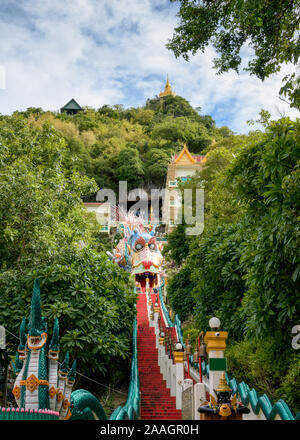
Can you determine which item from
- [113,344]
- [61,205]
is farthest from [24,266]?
[113,344]

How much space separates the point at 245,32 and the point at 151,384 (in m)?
9.74

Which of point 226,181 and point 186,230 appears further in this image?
point 186,230

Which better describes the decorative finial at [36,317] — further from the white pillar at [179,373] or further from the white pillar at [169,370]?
the white pillar at [169,370]

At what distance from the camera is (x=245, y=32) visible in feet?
21.4

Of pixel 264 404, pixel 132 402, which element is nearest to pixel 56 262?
pixel 132 402

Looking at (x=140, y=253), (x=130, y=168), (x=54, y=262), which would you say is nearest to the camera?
(x=54, y=262)

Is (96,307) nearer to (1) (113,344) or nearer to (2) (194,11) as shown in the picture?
(1) (113,344)

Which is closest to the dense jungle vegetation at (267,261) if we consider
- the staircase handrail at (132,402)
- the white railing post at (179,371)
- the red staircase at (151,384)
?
the white railing post at (179,371)

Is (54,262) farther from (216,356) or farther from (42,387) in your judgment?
(42,387)

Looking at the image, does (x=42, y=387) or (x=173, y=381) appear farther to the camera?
(x=173, y=381)

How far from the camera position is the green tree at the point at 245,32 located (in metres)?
5.45

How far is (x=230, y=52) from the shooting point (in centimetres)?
681

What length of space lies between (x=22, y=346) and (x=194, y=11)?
18.3 feet

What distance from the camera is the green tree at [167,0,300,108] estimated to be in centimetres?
545
